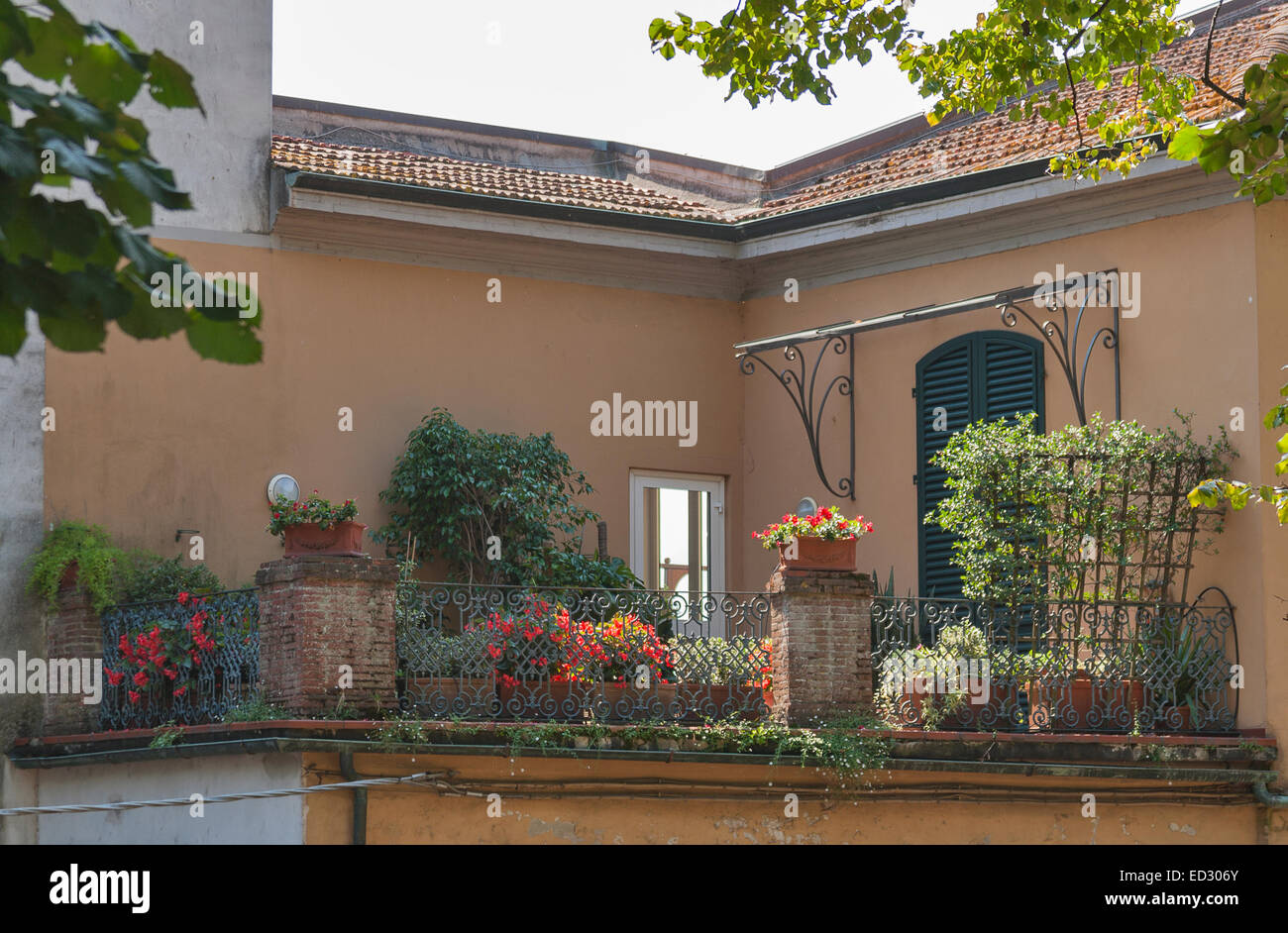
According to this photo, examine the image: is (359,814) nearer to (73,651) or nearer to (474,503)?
(73,651)

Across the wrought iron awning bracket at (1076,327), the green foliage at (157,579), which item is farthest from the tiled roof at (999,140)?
the green foliage at (157,579)

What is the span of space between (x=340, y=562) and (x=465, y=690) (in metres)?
1.30

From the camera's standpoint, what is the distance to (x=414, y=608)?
12.0 meters

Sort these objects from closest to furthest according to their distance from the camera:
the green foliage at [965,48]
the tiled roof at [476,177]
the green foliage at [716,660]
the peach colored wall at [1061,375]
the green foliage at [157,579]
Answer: the green foliage at [965,48] → the green foliage at [716,660] → the peach colored wall at [1061,375] → the green foliage at [157,579] → the tiled roof at [476,177]

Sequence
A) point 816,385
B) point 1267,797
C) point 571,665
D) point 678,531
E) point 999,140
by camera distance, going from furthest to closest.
Result: point 678,531, point 816,385, point 999,140, point 1267,797, point 571,665

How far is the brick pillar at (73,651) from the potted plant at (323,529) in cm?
239

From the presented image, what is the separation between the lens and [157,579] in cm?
1261

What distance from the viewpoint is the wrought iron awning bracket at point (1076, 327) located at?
13.0 metres

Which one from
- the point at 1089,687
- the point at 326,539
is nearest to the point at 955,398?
the point at 1089,687

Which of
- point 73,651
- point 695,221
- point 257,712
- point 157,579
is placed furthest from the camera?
point 695,221

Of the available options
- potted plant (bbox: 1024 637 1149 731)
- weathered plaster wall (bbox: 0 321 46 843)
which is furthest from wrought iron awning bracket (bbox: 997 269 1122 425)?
weathered plaster wall (bbox: 0 321 46 843)

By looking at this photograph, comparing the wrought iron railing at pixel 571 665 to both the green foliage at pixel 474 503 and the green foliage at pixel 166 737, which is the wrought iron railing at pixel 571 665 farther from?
the green foliage at pixel 474 503

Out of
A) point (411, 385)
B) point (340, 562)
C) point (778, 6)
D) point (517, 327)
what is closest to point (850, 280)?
point (517, 327)

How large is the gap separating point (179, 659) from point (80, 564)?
4.37 feet
